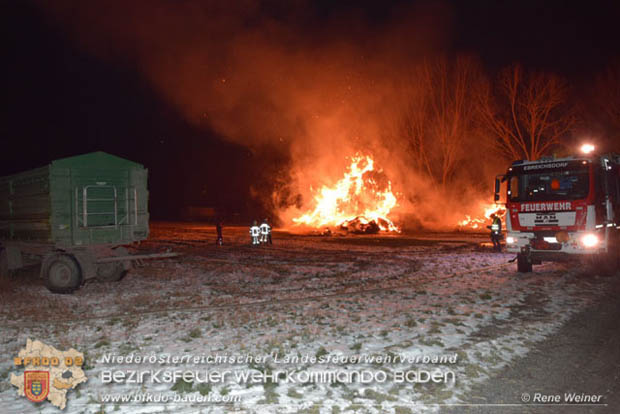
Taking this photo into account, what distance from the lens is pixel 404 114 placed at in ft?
120

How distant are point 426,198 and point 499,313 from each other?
30197 mm

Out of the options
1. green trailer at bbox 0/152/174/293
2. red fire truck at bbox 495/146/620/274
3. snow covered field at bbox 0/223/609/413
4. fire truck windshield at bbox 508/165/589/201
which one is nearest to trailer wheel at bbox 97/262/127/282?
green trailer at bbox 0/152/174/293

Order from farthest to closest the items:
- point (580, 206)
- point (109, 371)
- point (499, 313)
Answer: point (580, 206)
point (499, 313)
point (109, 371)

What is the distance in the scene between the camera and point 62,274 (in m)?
9.81

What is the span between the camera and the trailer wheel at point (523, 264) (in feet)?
39.1

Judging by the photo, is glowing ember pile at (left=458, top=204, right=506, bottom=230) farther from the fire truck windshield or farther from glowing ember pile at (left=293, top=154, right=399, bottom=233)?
the fire truck windshield

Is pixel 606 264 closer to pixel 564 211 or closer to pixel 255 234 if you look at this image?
pixel 564 211

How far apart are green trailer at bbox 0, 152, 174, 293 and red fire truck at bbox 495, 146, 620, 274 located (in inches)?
359

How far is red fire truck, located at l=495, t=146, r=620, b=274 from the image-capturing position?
1099cm

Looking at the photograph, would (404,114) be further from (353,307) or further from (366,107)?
(353,307)

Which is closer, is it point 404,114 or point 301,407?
point 301,407

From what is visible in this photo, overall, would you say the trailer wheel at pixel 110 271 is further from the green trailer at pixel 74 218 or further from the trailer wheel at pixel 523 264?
the trailer wheel at pixel 523 264

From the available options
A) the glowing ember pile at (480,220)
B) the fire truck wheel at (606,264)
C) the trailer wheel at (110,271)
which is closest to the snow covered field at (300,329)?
the trailer wheel at (110,271)

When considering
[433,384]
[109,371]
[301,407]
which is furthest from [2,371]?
[433,384]
